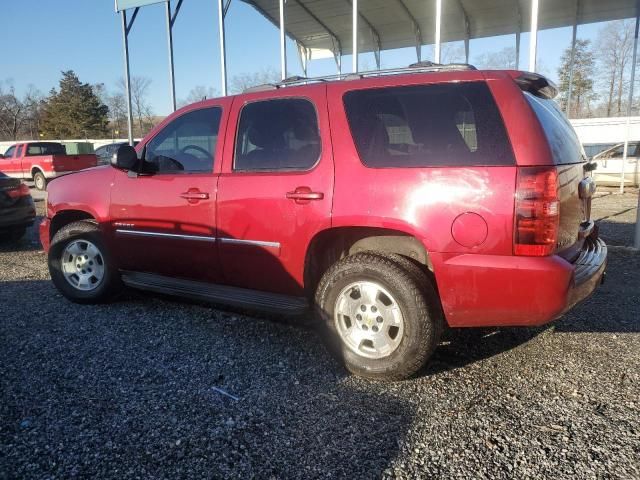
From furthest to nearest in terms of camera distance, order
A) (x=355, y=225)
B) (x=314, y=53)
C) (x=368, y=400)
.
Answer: (x=314, y=53) < (x=355, y=225) < (x=368, y=400)

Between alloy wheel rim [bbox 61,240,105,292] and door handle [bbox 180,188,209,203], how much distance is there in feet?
4.39

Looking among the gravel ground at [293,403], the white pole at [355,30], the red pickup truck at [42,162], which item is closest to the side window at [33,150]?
the red pickup truck at [42,162]

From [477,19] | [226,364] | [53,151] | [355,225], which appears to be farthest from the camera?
[53,151]

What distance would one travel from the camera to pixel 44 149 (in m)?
20.7

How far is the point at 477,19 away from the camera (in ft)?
47.5

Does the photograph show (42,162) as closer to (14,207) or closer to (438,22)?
(14,207)

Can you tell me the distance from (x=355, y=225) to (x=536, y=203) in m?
1.07

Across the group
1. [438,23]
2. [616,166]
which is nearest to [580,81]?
[616,166]

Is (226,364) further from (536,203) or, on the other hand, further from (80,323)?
(536,203)

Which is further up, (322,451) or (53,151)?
(53,151)

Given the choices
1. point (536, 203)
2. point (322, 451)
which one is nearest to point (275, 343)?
point (322, 451)

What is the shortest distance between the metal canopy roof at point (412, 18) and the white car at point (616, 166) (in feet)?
13.3

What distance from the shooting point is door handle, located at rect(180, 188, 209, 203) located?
3.75m

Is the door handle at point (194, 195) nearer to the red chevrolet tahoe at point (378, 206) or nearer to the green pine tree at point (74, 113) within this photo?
the red chevrolet tahoe at point (378, 206)
